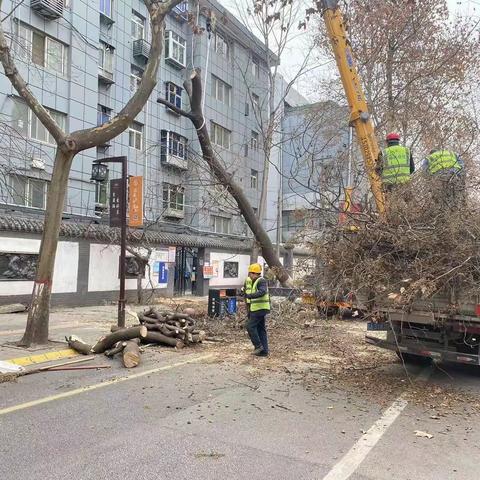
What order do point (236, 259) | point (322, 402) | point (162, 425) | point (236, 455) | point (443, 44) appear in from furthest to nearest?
point (236, 259)
point (443, 44)
point (322, 402)
point (162, 425)
point (236, 455)

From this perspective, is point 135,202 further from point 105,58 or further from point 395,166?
point 395,166

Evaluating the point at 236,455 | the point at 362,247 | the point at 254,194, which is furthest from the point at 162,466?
the point at 254,194

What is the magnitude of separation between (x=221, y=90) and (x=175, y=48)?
4716 millimetres

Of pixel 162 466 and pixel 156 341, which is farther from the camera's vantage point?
pixel 156 341

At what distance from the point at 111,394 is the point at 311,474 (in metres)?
3.16

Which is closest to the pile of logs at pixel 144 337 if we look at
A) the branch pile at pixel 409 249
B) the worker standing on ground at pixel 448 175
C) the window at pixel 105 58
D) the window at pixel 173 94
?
the branch pile at pixel 409 249

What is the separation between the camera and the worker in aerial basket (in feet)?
25.5

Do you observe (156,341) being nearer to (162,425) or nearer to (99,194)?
(162,425)

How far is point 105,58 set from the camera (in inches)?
978

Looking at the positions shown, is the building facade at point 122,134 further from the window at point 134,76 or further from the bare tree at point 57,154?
the bare tree at point 57,154

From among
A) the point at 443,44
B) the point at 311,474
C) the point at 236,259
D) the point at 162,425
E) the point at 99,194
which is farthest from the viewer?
the point at 236,259

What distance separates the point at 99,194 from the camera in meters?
24.5

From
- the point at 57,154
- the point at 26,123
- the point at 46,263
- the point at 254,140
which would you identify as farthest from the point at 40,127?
the point at 254,140

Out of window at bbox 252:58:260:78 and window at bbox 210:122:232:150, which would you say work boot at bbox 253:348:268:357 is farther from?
window at bbox 252:58:260:78
